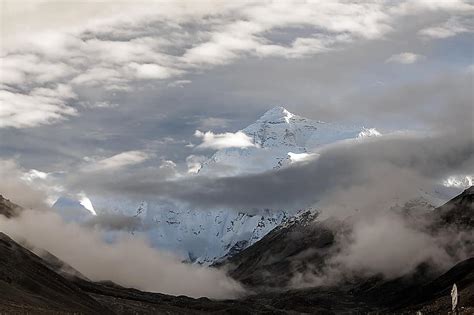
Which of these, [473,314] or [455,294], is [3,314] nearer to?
[473,314]

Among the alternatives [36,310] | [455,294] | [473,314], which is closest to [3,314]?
[36,310]

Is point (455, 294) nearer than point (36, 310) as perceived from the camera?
Yes

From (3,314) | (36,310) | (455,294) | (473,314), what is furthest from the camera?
(36,310)

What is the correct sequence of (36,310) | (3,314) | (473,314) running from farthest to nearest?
(36,310) → (3,314) → (473,314)

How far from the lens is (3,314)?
16838cm

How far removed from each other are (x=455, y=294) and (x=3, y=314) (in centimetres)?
12433

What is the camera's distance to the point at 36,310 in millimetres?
196625

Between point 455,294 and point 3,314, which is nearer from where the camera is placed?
point 455,294

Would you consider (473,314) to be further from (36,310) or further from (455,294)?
(36,310)

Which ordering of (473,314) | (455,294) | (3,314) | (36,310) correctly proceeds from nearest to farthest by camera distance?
(455,294), (473,314), (3,314), (36,310)

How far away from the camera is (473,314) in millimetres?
128250

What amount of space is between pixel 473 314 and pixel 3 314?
107359 mm

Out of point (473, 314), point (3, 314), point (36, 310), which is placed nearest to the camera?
point (473, 314)

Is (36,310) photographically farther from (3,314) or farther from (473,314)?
(473,314)
